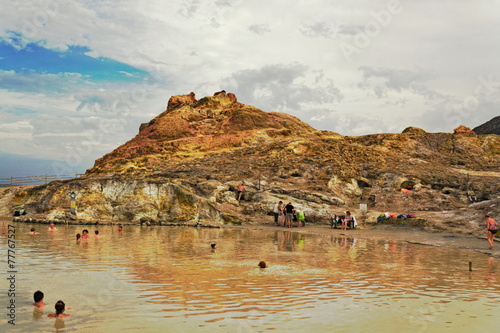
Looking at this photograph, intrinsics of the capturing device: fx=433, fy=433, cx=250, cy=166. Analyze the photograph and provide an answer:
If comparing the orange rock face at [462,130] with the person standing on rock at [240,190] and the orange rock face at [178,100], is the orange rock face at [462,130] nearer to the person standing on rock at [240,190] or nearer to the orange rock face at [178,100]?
the person standing on rock at [240,190]

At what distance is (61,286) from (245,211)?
28.2m

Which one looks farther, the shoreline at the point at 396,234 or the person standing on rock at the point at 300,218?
the person standing on rock at the point at 300,218

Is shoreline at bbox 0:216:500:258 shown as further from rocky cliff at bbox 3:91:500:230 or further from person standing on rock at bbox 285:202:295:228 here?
rocky cliff at bbox 3:91:500:230

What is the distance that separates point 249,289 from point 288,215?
23.3m

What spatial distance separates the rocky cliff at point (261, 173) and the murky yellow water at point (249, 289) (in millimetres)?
17208

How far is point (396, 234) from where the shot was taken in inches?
1228

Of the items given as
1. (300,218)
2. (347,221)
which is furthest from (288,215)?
(347,221)

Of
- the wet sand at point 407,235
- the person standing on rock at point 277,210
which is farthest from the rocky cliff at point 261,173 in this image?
the wet sand at point 407,235

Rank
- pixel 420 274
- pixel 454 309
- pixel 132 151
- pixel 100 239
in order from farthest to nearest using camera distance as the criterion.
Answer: pixel 132 151
pixel 100 239
pixel 420 274
pixel 454 309

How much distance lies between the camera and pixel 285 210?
3650 cm

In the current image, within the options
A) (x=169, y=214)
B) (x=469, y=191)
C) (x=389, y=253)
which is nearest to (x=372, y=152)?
(x=469, y=191)

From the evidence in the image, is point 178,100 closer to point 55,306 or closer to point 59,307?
point 55,306

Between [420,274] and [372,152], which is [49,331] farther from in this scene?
[372,152]

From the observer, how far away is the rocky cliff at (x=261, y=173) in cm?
4009
